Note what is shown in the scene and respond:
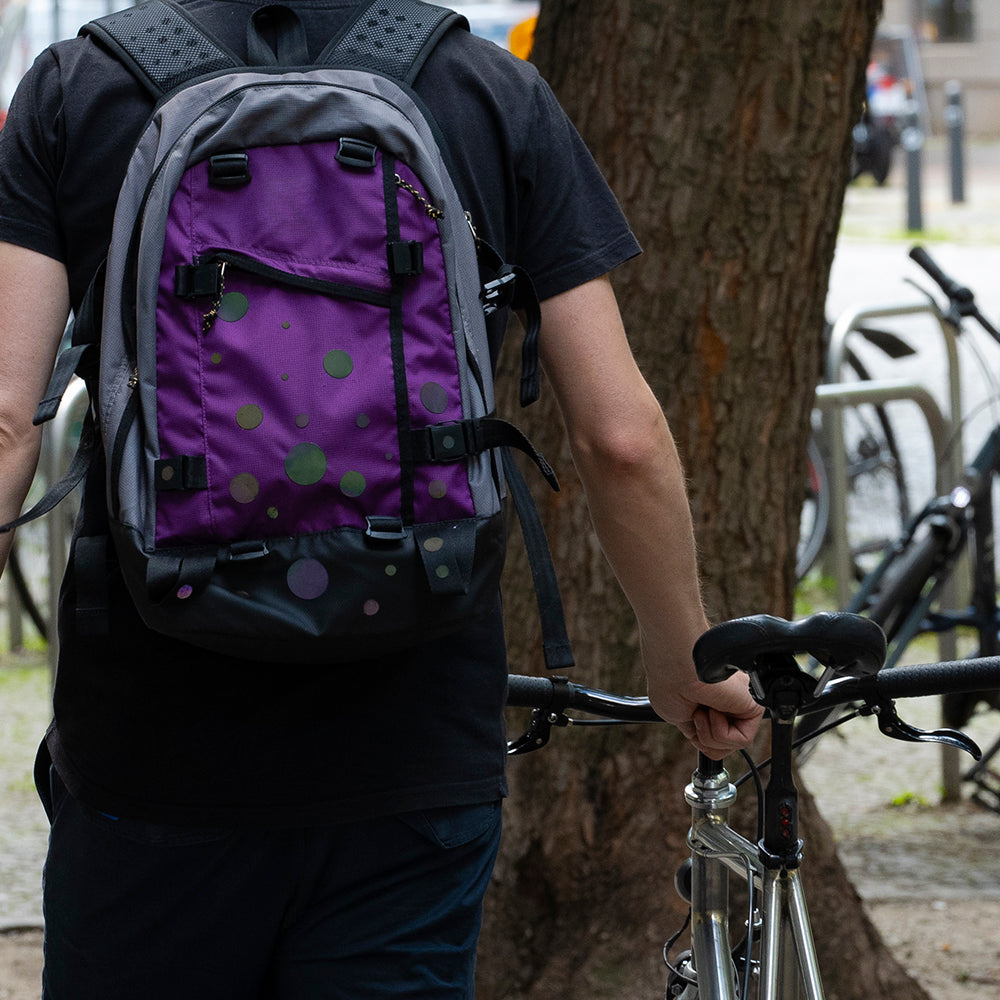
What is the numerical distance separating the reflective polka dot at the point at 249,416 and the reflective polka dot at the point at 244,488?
0.05 meters

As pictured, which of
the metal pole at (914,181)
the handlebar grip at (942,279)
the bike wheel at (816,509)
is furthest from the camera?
the metal pole at (914,181)

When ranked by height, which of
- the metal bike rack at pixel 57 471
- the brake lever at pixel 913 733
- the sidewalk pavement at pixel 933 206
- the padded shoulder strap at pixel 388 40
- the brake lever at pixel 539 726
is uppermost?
the padded shoulder strap at pixel 388 40

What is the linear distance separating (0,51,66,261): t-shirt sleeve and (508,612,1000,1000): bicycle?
2.60ft

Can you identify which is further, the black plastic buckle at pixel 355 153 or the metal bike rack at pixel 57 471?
the metal bike rack at pixel 57 471

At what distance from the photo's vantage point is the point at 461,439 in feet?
5.00

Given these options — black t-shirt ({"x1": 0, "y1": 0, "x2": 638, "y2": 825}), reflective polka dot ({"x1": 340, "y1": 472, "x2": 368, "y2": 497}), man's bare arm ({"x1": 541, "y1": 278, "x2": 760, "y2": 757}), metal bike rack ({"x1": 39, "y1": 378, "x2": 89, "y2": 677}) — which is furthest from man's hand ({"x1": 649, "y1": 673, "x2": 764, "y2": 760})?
metal bike rack ({"x1": 39, "y1": 378, "x2": 89, "y2": 677})

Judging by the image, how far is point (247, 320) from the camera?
147 centimetres

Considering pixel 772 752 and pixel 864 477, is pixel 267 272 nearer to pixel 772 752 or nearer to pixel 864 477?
pixel 772 752

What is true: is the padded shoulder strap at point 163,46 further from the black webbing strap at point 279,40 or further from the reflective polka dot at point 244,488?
the reflective polka dot at point 244,488

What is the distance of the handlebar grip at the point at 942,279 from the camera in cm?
432

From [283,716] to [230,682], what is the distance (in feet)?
0.21

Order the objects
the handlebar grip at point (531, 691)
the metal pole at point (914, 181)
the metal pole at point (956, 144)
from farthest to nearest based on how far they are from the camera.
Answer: the metal pole at point (956, 144) < the metal pole at point (914, 181) < the handlebar grip at point (531, 691)

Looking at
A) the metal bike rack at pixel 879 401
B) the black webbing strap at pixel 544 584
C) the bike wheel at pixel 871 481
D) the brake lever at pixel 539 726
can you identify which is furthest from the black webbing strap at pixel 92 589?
the bike wheel at pixel 871 481

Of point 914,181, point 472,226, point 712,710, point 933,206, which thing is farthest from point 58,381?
point 933,206
